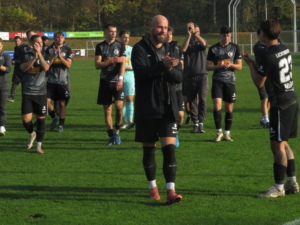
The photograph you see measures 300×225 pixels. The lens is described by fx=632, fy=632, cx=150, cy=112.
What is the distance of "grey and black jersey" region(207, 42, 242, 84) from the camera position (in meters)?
11.6

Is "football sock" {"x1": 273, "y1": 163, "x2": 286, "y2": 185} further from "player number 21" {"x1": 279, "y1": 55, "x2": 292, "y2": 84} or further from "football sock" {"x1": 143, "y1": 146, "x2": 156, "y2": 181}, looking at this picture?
"football sock" {"x1": 143, "y1": 146, "x2": 156, "y2": 181}

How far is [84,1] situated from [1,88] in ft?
230

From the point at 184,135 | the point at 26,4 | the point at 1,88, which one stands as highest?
the point at 26,4

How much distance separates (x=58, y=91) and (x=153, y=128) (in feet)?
21.5

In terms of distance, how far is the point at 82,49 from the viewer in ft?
201

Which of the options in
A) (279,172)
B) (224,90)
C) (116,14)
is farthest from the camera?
(116,14)

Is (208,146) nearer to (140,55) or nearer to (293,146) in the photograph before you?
(293,146)

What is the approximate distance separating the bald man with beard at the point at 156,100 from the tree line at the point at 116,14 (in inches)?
2647

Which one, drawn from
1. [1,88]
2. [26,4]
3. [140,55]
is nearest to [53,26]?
[26,4]

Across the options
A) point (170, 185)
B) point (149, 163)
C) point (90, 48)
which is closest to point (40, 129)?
point (149, 163)

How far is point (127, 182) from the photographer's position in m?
8.27

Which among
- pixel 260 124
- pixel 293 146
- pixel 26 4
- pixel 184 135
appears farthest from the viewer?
pixel 26 4

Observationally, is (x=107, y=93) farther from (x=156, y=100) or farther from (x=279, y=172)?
(x=279, y=172)

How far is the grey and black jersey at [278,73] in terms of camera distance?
6992 mm
